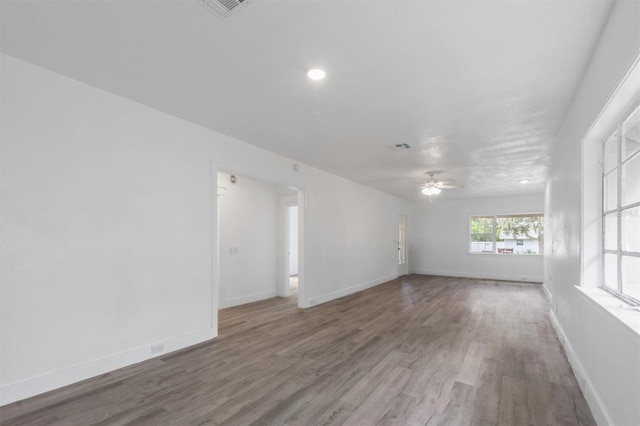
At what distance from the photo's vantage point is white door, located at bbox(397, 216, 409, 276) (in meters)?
10.2

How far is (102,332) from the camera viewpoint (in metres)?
2.87

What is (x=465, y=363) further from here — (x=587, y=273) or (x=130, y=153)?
(x=130, y=153)

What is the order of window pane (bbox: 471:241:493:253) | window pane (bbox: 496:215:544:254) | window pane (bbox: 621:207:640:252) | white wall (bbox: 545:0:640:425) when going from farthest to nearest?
window pane (bbox: 471:241:493:253) < window pane (bbox: 496:215:544:254) < window pane (bbox: 621:207:640:252) < white wall (bbox: 545:0:640:425)

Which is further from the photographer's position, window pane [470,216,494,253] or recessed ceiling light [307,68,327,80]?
window pane [470,216,494,253]

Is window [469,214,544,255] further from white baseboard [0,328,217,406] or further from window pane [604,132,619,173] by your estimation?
white baseboard [0,328,217,406]

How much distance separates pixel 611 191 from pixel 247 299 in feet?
17.8

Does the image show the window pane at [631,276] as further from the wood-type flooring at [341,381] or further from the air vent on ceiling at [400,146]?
the air vent on ceiling at [400,146]

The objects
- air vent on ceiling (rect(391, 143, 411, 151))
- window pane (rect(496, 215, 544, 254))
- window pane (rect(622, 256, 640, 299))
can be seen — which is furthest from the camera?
window pane (rect(496, 215, 544, 254))

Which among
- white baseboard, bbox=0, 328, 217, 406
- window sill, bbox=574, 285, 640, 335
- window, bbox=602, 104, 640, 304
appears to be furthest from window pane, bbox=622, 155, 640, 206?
white baseboard, bbox=0, 328, 217, 406

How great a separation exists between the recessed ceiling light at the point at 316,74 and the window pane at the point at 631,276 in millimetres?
2440

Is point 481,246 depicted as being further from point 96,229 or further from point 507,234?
point 96,229

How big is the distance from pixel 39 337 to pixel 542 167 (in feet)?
23.8

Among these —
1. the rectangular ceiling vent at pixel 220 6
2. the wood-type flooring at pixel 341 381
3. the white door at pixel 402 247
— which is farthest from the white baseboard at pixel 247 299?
the white door at pixel 402 247

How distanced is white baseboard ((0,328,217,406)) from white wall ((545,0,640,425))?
12.1ft
